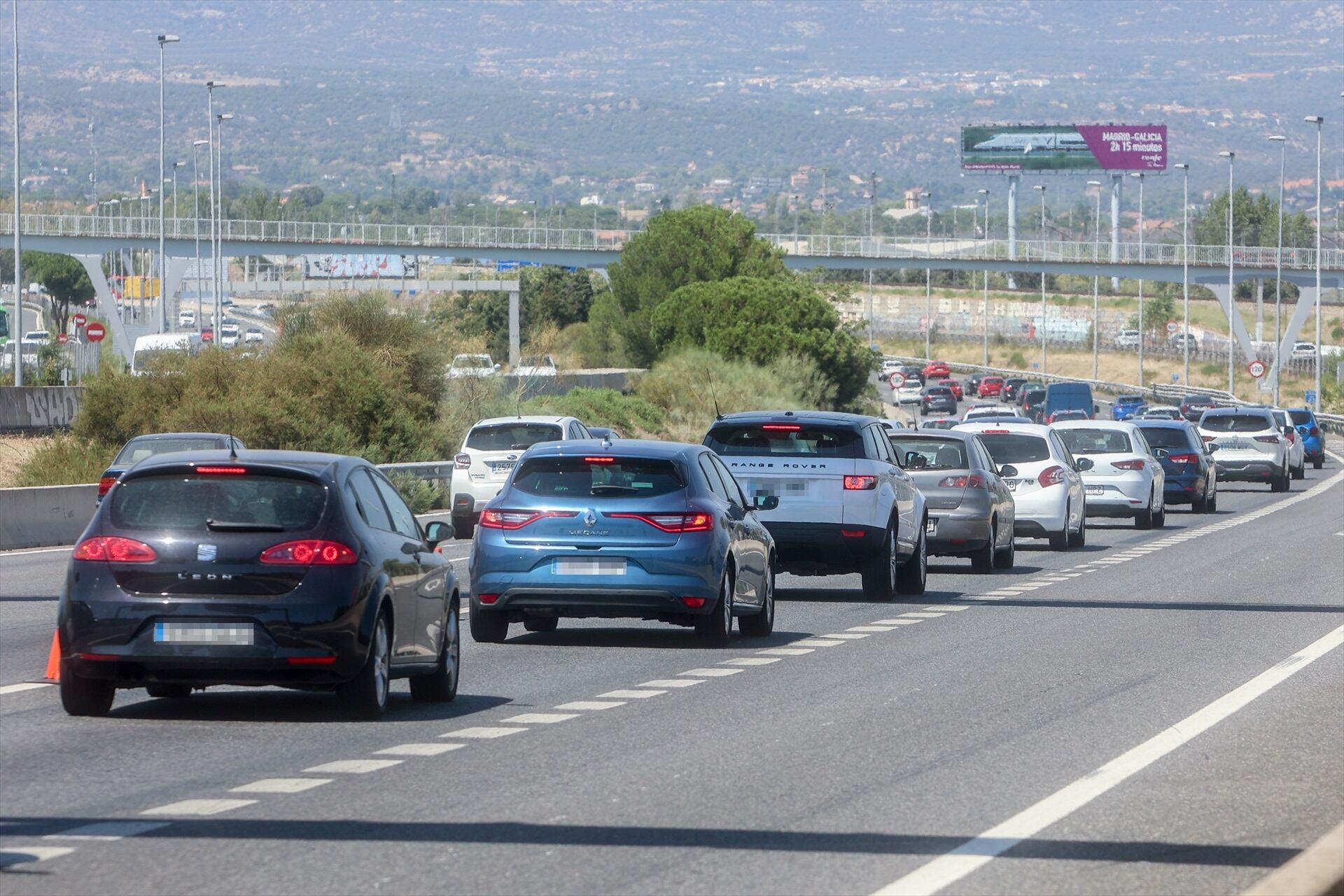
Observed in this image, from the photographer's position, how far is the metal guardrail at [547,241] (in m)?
99.7

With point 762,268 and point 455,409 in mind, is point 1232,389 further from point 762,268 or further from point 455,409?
point 455,409

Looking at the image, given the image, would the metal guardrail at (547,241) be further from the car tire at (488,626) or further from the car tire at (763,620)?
the car tire at (488,626)

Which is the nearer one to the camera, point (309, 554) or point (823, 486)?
point (309, 554)

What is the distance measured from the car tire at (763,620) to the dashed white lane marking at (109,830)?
8.45m

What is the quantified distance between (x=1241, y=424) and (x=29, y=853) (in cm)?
4089

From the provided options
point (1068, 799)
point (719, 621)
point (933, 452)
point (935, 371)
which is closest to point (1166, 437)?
point (933, 452)

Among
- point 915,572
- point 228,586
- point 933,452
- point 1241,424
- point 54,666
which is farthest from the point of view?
point 1241,424

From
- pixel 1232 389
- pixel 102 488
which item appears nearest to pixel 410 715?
pixel 102 488

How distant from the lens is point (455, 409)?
4381 centimetres

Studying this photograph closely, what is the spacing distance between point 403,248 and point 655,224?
2610 cm

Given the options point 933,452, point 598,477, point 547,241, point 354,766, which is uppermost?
point 547,241

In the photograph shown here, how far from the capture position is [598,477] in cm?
1545

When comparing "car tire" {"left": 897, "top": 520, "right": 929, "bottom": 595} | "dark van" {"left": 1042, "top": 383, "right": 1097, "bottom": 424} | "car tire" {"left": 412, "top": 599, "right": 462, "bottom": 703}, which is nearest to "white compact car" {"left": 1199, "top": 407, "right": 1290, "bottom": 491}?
"car tire" {"left": 897, "top": 520, "right": 929, "bottom": 595}

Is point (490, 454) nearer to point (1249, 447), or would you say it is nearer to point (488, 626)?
point (488, 626)
